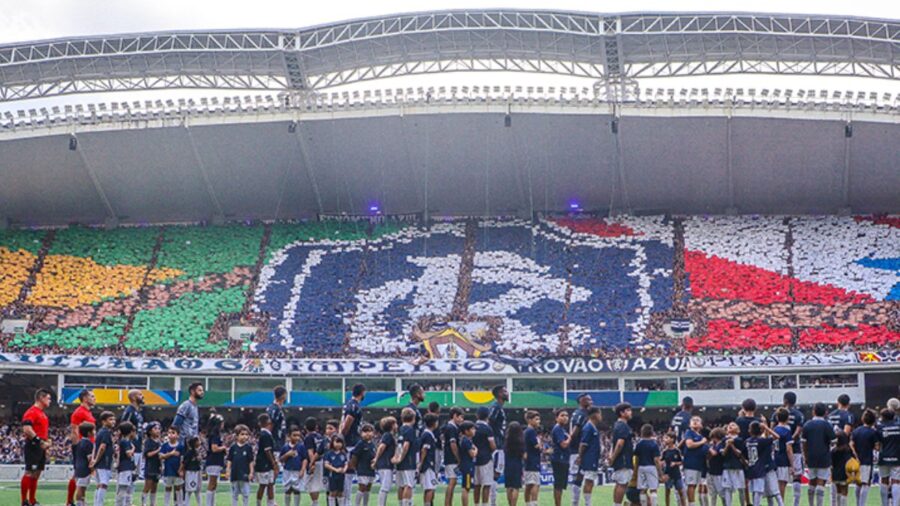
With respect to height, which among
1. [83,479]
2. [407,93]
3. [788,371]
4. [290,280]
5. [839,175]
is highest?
[407,93]

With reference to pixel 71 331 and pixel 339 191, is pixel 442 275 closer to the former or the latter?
pixel 339 191

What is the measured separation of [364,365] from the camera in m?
44.4

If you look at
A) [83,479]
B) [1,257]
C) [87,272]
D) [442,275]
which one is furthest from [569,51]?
[83,479]

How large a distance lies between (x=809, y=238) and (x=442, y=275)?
643 inches

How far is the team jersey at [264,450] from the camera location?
62.8ft

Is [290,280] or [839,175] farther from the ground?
[839,175]

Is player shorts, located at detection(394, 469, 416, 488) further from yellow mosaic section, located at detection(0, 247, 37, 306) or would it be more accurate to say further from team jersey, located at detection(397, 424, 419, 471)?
yellow mosaic section, located at detection(0, 247, 37, 306)

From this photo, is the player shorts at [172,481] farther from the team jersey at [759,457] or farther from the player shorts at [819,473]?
the player shorts at [819,473]

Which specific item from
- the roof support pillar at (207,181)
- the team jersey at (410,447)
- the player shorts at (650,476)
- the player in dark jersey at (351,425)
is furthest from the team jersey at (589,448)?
the roof support pillar at (207,181)

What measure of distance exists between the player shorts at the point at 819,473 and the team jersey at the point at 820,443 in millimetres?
62

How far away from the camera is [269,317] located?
49594 mm

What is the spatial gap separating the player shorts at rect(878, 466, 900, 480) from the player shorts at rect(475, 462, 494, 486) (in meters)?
6.07

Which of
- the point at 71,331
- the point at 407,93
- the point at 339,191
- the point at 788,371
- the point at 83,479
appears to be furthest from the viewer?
the point at 339,191

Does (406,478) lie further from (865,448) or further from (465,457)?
(865,448)
